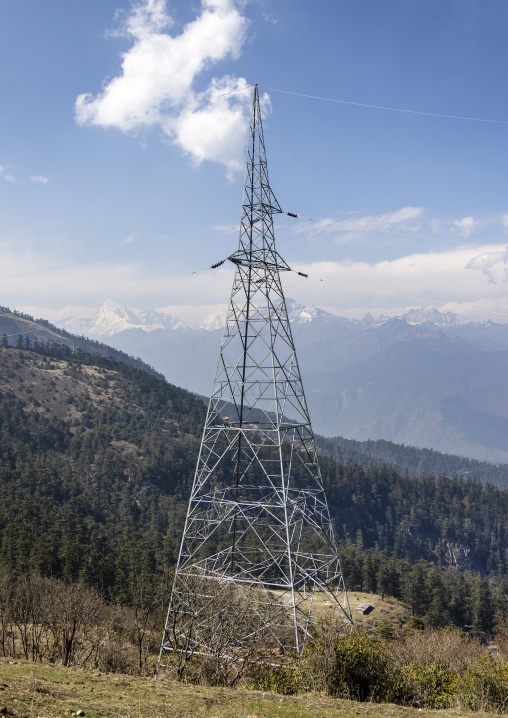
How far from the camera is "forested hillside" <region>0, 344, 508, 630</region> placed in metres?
71.6

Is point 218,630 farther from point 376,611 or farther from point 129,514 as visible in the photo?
point 129,514

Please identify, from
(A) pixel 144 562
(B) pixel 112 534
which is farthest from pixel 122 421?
(A) pixel 144 562

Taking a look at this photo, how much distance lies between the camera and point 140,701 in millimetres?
17656

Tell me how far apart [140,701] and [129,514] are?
390 ft

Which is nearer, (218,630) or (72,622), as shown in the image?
(218,630)

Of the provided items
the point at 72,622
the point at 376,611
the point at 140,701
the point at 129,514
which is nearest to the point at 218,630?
the point at 140,701

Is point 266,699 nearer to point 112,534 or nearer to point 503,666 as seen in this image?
point 503,666

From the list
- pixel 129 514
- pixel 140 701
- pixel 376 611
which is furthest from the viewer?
pixel 129 514

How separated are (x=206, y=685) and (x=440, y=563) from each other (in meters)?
185

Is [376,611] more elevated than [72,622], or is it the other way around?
[72,622]

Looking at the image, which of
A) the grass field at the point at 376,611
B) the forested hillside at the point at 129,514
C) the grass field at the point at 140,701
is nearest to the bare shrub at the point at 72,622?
the grass field at the point at 140,701

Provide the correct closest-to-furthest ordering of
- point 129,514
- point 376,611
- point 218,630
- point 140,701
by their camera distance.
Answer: point 140,701 → point 218,630 → point 376,611 → point 129,514

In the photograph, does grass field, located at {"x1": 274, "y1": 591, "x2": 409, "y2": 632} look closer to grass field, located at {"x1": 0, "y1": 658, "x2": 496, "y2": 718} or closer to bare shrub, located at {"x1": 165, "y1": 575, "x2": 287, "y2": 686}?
bare shrub, located at {"x1": 165, "y1": 575, "x2": 287, "y2": 686}

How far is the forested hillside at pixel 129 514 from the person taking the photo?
235 feet
